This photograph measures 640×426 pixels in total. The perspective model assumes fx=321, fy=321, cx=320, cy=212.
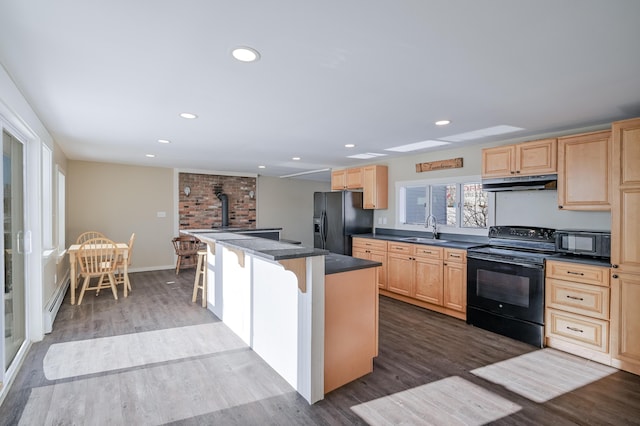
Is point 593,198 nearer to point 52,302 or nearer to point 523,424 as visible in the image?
point 523,424

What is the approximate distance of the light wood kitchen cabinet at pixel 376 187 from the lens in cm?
559

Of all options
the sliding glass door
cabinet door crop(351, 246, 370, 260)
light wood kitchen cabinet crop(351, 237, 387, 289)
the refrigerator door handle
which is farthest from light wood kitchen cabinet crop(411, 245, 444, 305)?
the sliding glass door

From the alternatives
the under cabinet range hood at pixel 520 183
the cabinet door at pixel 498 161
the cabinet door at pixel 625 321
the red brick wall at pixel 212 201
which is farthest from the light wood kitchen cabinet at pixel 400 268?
the red brick wall at pixel 212 201

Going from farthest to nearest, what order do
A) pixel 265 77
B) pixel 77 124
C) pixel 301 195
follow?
pixel 301 195 → pixel 77 124 → pixel 265 77

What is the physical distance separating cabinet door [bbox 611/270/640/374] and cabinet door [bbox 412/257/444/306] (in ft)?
5.53

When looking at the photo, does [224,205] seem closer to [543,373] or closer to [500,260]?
[500,260]

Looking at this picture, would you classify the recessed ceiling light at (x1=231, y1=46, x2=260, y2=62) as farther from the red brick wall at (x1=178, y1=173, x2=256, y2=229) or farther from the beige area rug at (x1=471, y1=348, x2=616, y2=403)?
the red brick wall at (x1=178, y1=173, x2=256, y2=229)

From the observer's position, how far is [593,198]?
310 cm

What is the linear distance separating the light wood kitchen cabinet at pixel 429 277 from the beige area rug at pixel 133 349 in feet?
8.10

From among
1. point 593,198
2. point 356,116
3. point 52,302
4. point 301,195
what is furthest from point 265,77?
point 301,195

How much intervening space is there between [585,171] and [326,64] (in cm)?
285

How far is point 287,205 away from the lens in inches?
356

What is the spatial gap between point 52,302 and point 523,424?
493 cm

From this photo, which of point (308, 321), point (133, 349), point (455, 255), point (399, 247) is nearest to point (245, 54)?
point (308, 321)
